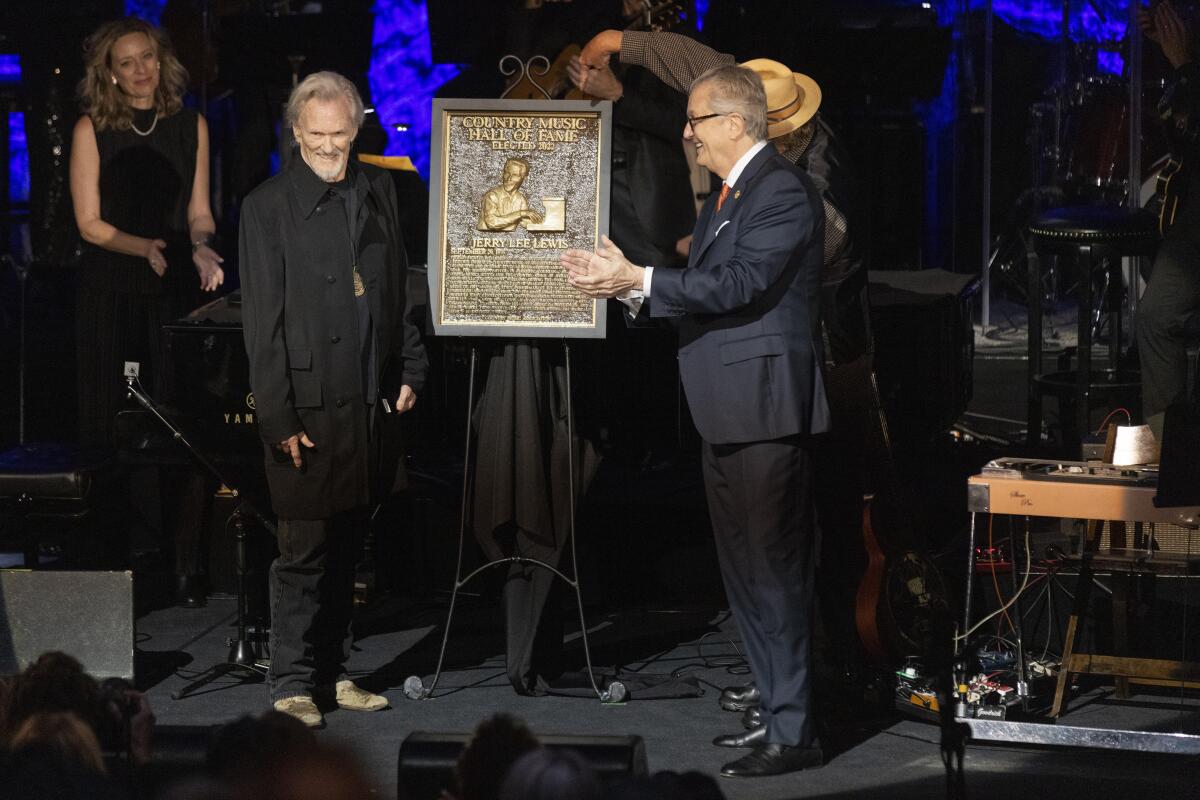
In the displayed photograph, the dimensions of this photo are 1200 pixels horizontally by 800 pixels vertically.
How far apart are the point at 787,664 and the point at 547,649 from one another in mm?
1142

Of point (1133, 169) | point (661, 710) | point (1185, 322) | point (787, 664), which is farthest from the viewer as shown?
point (1133, 169)

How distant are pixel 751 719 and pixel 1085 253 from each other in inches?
141

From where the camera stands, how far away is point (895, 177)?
35.5ft

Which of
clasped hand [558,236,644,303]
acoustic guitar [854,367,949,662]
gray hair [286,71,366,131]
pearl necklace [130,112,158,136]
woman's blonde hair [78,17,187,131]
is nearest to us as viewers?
clasped hand [558,236,644,303]

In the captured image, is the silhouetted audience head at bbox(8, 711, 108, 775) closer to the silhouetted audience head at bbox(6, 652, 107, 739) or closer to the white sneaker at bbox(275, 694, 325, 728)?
the silhouetted audience head at bbox(6, 652, 107, 739)

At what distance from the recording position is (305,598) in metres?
5.43

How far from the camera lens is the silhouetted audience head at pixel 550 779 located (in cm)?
261

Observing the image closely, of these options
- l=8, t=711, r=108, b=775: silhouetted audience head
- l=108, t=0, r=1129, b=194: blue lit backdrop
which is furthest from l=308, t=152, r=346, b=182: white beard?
l=108, t=0, r=1129, b=194: blue lit backdrop

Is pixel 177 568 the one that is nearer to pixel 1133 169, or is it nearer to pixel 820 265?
pixel 820 265

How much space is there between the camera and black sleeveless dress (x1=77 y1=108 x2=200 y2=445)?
714 centimetres

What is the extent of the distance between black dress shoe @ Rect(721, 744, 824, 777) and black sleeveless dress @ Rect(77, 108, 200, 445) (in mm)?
3261

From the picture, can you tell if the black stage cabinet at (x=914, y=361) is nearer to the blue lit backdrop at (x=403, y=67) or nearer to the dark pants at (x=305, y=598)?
the dark pants at (x=305, y=598)

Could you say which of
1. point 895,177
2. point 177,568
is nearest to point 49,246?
point 177,568

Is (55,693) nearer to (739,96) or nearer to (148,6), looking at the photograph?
(739,96)
